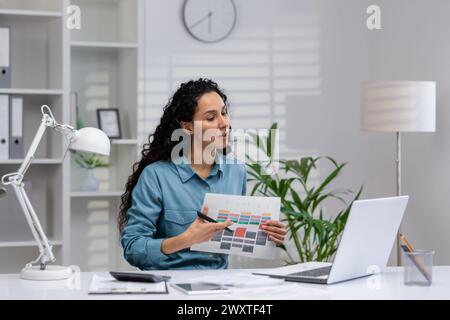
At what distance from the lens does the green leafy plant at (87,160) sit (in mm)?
4234

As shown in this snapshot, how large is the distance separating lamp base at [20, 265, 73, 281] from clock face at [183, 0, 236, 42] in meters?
2.45

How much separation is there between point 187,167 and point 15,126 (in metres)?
1.39

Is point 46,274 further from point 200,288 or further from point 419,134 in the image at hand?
point 419,134

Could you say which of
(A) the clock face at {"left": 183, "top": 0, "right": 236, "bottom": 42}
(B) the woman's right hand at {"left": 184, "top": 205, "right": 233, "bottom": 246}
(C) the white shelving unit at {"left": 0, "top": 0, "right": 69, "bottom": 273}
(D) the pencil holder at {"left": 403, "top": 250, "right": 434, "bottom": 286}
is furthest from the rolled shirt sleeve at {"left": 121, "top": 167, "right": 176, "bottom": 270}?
(A) the clock face at {"left": 183, "top": 0, "right": 236, "bottom": 42}

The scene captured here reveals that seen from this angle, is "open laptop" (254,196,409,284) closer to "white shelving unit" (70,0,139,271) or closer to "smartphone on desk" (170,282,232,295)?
"smartphone on desk" (170,282,232,295)

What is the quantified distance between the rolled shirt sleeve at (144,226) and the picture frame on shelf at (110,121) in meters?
1.45

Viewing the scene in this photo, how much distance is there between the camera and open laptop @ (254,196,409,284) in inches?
83.7

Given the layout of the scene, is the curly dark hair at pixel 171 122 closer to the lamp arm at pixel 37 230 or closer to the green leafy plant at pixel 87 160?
the lamp arm at pixel 37 230

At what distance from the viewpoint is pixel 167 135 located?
2920 millimetres

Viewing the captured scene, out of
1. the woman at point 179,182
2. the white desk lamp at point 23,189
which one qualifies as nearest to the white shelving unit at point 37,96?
the woman at point 179,182

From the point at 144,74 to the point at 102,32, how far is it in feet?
1.10

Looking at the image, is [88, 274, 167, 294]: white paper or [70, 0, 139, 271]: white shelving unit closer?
[88, 274, 167, 294]: white paper
